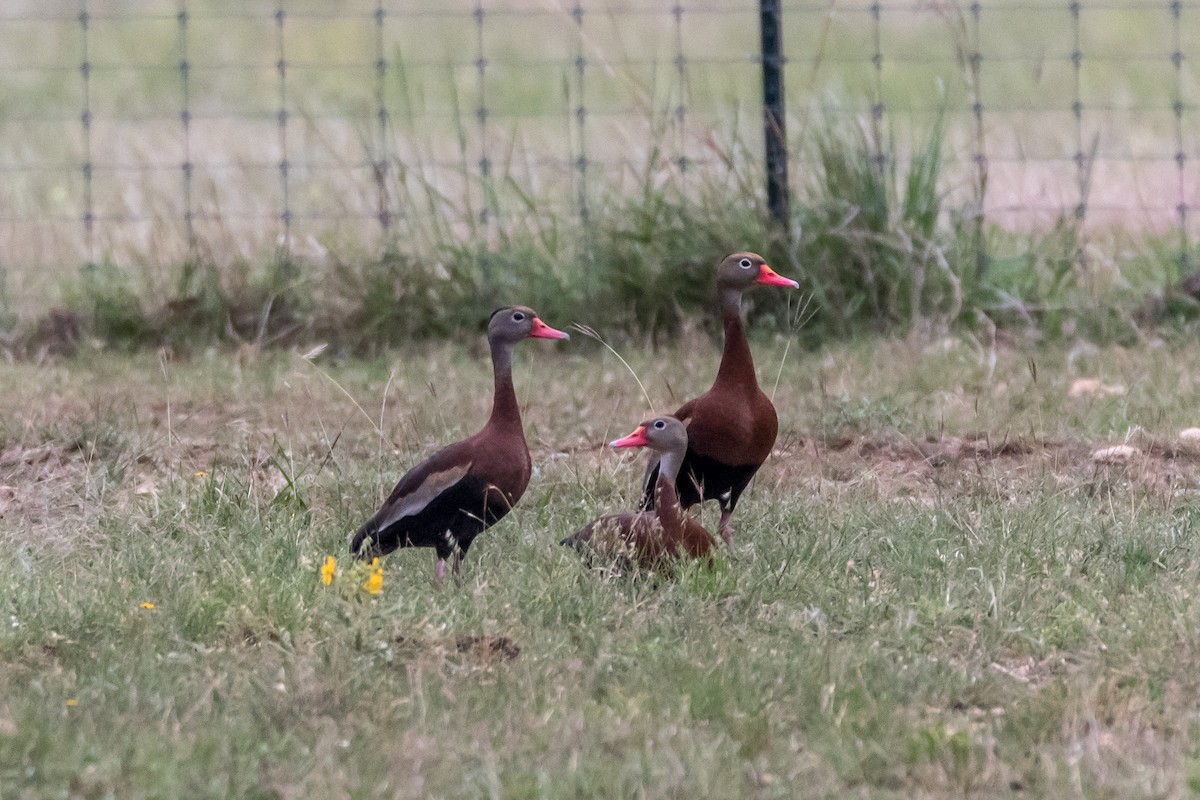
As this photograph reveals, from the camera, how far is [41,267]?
841 centimetres

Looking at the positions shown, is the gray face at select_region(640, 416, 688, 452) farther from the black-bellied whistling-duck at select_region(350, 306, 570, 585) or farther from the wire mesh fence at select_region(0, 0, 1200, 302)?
the wire mesh fence at select_region(0, 0, 1200, 302)

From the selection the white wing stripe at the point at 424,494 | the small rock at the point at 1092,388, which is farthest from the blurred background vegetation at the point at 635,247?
the white wing stripe at the point at 424,494

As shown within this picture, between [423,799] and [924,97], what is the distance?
1380 centimetres

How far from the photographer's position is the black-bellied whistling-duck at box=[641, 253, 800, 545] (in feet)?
15.7

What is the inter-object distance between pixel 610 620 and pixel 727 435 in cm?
91

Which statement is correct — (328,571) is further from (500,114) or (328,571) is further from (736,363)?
(500,114)

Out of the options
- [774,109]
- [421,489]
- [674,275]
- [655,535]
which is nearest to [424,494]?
[421,489]

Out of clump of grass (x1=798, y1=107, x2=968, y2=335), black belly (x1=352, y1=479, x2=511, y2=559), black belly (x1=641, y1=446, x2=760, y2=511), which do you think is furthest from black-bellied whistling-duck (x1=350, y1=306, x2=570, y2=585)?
clump of grass (x1=798, y1=107, x2=968, y2=335)

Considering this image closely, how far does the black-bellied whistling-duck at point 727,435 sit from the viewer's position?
15.7 feet

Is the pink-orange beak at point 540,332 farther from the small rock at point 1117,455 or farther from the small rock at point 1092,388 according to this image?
the small rock at point 1092,388

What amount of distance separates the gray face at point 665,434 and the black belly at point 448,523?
464mm

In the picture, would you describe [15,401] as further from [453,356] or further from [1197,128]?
[1197,128]

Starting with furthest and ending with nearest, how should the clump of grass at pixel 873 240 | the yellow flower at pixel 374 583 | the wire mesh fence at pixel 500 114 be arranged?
the wire mesh fence at pixel 500 114
the clump of grass at pixel 873 240
the yellow flower at pixel 374 583

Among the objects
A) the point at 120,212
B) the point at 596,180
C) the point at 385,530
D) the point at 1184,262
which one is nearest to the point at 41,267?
the point at 120,212
